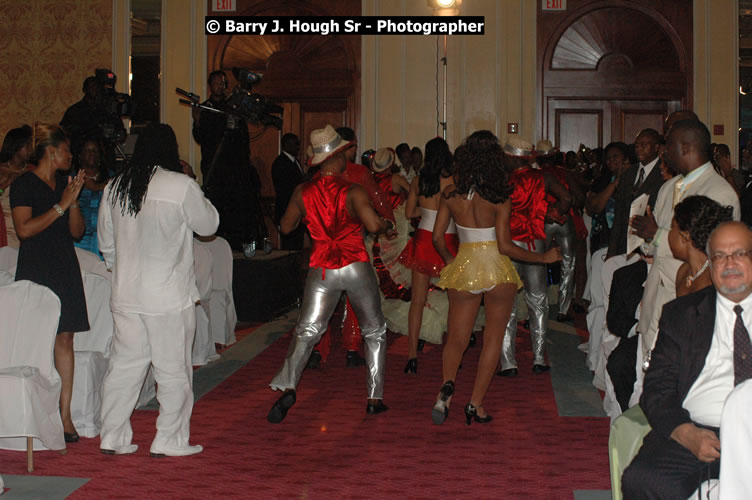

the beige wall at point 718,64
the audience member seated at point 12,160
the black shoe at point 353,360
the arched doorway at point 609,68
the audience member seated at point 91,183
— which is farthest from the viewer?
the arched doorway at point 609,68

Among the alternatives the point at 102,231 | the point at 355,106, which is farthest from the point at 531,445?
the point at 355,106

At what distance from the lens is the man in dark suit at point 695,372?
3.37 meters

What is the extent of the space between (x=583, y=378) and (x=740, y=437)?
455cm

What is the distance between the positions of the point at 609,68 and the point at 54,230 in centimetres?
992

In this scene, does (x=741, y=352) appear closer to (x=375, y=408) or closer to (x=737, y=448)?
(x=737, y=448)

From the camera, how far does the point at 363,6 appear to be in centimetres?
1368

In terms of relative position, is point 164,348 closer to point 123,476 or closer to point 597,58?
point 123,476

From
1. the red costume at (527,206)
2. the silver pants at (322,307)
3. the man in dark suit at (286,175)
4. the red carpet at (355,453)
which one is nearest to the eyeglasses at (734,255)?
the red carpet at (355,453)

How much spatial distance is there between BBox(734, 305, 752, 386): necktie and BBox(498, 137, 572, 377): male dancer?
3.82 metres

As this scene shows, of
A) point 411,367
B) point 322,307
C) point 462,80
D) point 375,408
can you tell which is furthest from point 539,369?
point 462,80

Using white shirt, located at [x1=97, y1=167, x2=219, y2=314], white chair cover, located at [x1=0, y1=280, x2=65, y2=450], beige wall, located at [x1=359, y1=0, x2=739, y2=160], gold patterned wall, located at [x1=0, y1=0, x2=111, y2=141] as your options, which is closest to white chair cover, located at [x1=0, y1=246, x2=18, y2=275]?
white chair cover, located at [x1=0, y1=280, x2=65, y2=450]

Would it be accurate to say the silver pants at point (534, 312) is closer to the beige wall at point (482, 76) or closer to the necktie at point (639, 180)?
the necktie at point (639, 180)

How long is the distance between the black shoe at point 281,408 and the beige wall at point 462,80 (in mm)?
8028

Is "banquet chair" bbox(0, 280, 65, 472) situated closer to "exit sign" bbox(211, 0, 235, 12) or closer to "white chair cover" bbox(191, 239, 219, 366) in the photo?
"white chair cover" bbox(191, 239, 219, 366)
